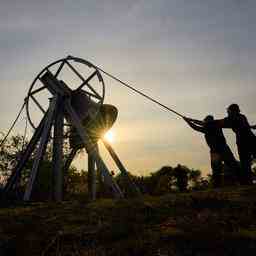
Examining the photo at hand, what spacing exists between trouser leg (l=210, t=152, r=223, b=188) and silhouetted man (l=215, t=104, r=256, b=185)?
2.62 ft

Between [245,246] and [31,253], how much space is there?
231 cm

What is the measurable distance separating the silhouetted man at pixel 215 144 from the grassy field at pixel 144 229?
2.65m

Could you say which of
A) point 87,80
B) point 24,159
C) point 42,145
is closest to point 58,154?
point 42,145

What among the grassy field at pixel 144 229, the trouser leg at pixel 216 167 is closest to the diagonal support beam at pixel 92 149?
the trouser leg at pixel 216 167

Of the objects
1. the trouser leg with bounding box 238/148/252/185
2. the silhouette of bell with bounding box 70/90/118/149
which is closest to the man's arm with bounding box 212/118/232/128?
the trouser leg with bounding box 238/148/252/185

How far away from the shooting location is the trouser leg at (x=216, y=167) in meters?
9.22

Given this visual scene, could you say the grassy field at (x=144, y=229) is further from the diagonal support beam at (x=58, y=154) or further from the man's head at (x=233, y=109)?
the diagonal support beam at (x=58, y=154)

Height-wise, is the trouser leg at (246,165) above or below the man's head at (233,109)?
below

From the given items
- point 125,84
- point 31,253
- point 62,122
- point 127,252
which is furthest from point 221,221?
point 62,122

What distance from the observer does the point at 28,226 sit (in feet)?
17.6

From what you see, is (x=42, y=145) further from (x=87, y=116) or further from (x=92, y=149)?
(x=87, y=116)

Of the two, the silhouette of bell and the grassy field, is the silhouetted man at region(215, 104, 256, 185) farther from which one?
the silhouette of bell

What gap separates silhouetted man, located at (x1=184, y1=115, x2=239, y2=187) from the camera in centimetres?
895

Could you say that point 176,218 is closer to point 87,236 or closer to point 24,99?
point 87,236
